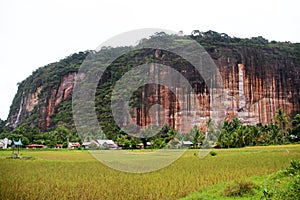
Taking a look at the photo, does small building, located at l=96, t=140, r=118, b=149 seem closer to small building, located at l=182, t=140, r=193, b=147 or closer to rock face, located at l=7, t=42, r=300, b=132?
small building, located at l=182, t=140, r=193, b=147

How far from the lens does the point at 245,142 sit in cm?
3406

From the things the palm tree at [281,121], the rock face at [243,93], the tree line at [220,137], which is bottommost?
the tree line at [220,137]

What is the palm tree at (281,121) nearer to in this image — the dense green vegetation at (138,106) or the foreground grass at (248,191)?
the dense green vegetation at (138,106)

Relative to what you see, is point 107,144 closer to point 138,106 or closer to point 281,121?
point 138,106

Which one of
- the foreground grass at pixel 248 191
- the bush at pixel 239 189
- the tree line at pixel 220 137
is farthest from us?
the tree line at pixel 220 137

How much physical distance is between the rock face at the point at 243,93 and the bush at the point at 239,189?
42.6 m

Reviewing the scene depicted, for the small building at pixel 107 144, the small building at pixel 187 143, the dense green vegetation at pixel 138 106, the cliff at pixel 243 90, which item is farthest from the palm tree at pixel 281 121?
the small building at pixel 107 144

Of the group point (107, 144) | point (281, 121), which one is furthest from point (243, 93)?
point (107, 144)

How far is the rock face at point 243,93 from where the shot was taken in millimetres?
50000

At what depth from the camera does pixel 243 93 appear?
50.2 meters

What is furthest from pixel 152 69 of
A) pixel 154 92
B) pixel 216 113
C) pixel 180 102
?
pixel 216 113

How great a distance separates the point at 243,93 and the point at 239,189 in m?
45.1

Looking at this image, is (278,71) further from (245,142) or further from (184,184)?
(184,184)

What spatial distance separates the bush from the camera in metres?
6.98
